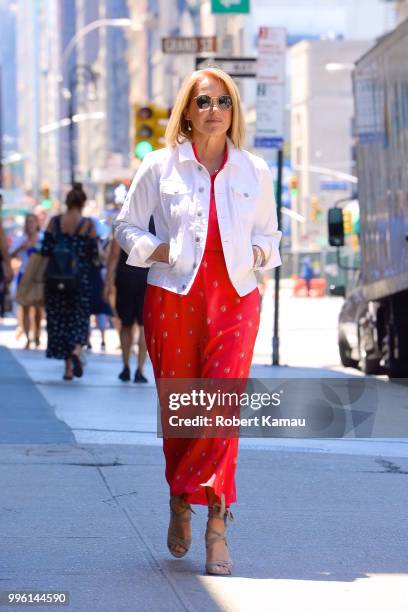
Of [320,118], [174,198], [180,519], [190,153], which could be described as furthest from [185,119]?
[320,118]

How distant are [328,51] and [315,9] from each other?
1388cm

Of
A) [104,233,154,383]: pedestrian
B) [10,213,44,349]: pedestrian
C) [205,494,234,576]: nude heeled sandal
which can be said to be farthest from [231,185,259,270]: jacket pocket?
[10,213,44,349]: pedestrian

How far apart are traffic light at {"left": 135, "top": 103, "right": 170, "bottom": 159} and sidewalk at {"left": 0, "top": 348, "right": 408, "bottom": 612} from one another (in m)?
15.7

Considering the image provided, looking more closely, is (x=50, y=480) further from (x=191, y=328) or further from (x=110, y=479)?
(x=191, y=328)

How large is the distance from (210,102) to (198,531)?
188 cm

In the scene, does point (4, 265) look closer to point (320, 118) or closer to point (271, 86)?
point (271, 86)

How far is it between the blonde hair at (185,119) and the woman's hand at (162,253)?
390mm

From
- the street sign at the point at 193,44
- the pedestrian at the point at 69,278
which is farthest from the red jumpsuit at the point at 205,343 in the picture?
the street sign at the point at 193,44

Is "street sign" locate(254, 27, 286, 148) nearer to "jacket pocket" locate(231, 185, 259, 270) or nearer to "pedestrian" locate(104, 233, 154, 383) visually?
"pedestrian" locate(104, 233, 154, 383)

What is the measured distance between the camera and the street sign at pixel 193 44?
20141 mm

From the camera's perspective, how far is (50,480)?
8.52m

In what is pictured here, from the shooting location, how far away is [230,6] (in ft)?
65.6

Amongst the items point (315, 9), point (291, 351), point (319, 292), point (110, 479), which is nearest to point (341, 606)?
point (110, 479)

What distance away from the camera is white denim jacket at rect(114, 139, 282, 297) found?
6.25 meters
